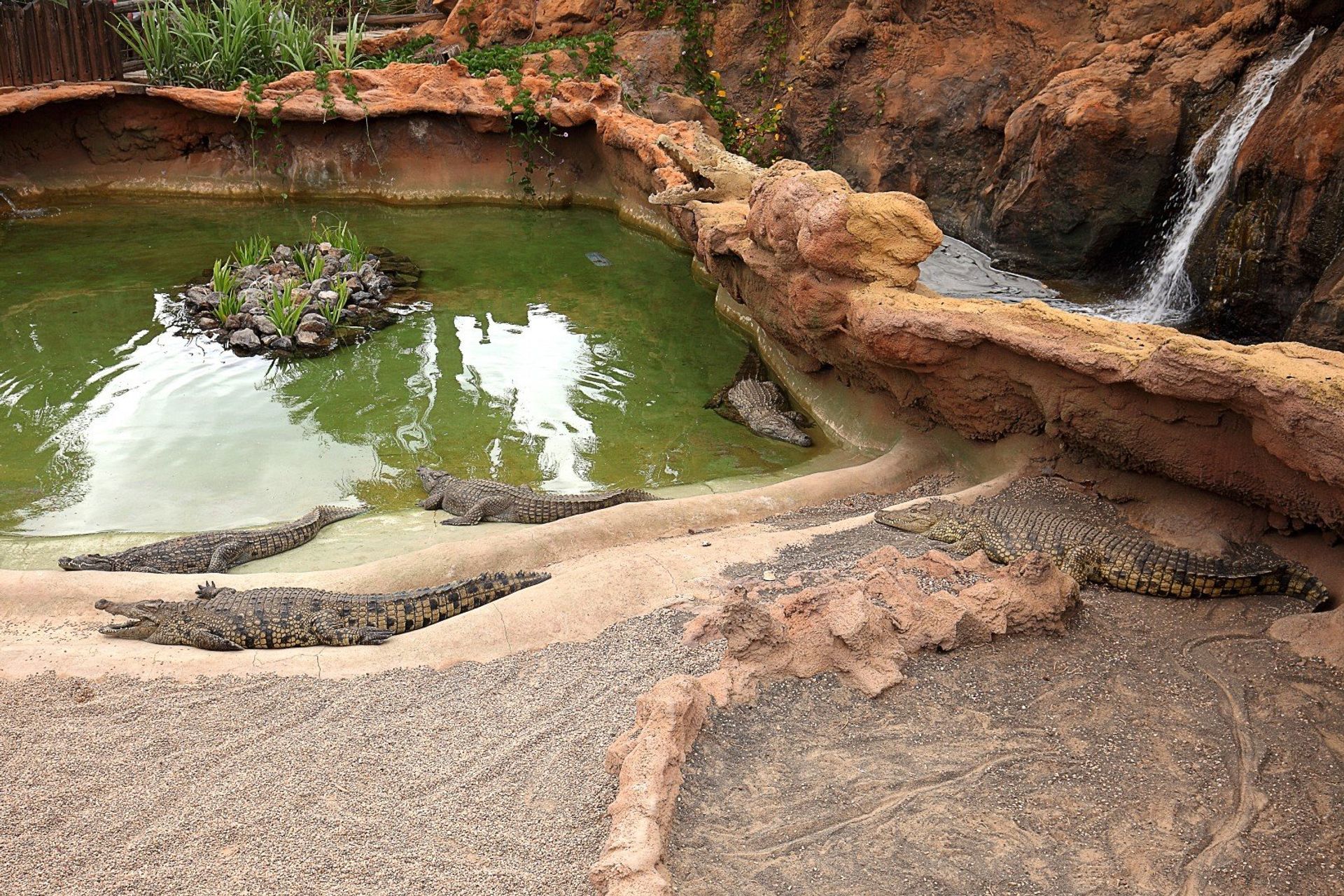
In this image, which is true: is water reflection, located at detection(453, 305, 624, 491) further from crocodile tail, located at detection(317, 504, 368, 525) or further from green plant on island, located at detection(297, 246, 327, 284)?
green plant on island, located at detection(297, 246, 327, 284)

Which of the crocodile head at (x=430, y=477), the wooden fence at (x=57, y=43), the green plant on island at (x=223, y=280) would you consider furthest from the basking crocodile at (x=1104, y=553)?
the wooden fence at (x=57, y=43)

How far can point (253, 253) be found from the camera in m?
10.8

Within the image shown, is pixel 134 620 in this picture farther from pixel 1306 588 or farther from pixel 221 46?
pixel 221 46

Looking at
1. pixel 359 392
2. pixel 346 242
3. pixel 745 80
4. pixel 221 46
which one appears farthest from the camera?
pixel 745 80

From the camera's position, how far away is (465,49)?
1600cm

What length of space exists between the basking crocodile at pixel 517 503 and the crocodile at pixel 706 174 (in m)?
3.60

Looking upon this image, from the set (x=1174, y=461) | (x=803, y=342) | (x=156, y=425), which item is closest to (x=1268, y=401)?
(x=1174, y=461)

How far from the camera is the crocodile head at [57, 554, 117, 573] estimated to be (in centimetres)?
544

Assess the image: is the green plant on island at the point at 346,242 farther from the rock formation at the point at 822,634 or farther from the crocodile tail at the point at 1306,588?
the crocodile tail at the point at 1306,588

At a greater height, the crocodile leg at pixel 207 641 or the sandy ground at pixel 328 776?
the sandy ground at pixel 328 776

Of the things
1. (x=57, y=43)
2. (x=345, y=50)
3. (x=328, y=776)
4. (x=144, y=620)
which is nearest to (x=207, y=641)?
(x=144, y=620)

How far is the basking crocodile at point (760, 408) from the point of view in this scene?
24.3 feet

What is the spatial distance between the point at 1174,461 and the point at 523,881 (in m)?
3.67

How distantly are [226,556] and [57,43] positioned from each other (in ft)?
37.8
